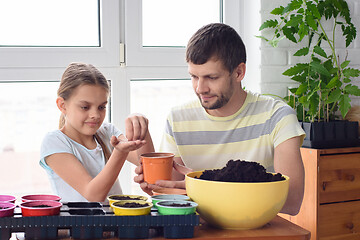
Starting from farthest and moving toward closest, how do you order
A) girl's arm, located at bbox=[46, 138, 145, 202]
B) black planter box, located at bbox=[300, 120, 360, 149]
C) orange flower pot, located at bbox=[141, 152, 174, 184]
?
black planter box, located at bbox=[300, 120, 360, 149]
girl's arm, located at bbox=[46, 138, 145, 202]
orange flower pot, located at bbox=[141, 152, 174, 184]

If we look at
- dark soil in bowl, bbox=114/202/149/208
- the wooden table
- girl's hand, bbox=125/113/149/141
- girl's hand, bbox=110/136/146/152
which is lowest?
the wooden table

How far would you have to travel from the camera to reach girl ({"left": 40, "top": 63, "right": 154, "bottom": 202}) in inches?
65.7

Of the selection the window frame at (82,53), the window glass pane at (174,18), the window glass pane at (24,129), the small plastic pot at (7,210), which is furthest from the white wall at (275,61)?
the small plastic pot at (7,210)

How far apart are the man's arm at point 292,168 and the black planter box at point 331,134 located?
0.98m

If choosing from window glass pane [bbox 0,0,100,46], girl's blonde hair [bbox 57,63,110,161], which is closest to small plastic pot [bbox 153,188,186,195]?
girl's blonde hair [bbox 57,63,110,161]

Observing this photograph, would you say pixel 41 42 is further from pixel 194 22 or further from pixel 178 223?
pixel 178 223

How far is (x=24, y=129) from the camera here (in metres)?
2.73

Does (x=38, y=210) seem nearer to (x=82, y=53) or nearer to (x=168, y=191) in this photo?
(x=168, y=191)

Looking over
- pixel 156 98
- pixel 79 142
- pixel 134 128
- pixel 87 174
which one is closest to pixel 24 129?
pixel 156 98

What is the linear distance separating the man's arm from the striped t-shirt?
7 centimetres

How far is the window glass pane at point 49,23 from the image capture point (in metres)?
2.67

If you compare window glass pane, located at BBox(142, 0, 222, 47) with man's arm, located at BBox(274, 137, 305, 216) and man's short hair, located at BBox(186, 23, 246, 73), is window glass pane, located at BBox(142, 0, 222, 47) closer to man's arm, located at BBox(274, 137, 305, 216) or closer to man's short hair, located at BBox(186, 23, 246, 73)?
man's short hair, located at BBox(186, 23, 246, 73)

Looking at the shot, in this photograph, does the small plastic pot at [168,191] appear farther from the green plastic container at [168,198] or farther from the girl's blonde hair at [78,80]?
the girl's blonde hair at [78,80]

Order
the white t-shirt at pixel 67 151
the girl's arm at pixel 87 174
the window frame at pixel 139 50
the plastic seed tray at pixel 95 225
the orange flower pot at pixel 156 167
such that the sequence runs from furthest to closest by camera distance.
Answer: the window frame at pixel 139 50 → the white t-shirt at pixel 67 151 → the girl's arm at pixel 87 174 → the orange flower pot at pixel 156 167 → the plastic seed tray at pixel 95 225
